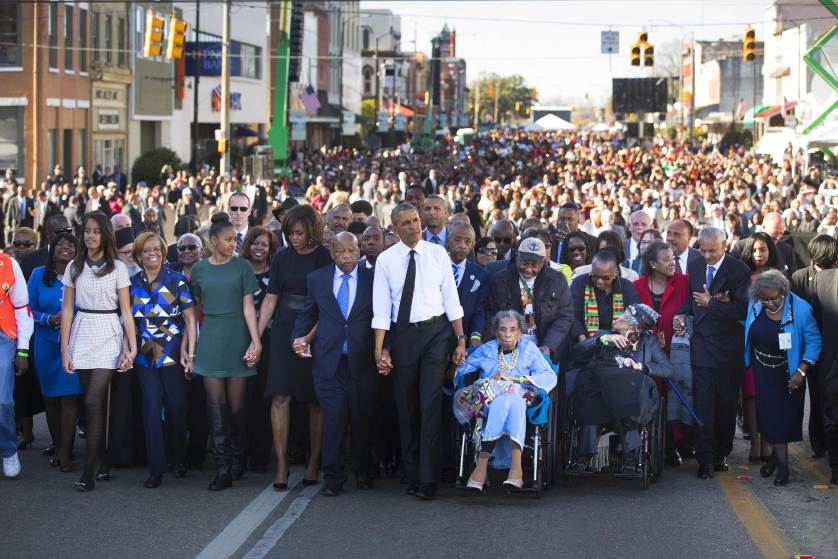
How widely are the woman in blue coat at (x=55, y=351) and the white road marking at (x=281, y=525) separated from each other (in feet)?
6.37

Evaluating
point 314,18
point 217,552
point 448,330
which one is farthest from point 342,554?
point 314,18

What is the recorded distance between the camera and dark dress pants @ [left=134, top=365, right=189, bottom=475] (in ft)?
31.5

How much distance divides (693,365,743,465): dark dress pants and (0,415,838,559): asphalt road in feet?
1.25

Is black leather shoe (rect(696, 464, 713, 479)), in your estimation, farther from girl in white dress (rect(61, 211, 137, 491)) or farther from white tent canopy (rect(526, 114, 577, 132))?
white tent canopy (rect(526, 114, 577, 132))

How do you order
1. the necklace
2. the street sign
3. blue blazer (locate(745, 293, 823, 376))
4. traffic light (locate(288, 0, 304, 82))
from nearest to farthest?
the necklace < blue blazer (locate(745, 293, 823, 376)) < the street sign < traffic light (locate(288, 0, 304, 82))

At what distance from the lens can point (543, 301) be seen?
383 inches

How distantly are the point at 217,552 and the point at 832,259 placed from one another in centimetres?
528

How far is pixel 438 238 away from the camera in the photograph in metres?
12.1

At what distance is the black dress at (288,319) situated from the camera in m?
9.65

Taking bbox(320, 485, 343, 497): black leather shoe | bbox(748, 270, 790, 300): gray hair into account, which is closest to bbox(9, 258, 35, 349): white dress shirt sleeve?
bbox(320, 485, 343, 497): black leather shoe

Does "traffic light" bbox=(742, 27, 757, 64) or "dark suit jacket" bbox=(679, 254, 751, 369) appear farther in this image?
"traffic light" bbox=(742, 27, 757, 64)

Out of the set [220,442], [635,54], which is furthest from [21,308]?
[635,54]

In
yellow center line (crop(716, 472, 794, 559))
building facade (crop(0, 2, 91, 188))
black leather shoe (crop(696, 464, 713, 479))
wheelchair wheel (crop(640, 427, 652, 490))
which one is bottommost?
yellow center line (crop(716, 472, 794, 559))

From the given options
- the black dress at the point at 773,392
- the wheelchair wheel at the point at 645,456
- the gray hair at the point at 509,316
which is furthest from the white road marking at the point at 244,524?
the black dress at the point at 773,392
